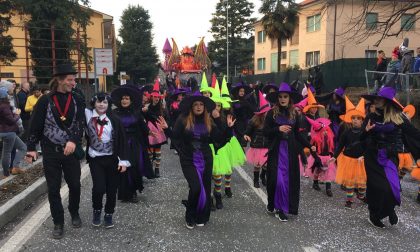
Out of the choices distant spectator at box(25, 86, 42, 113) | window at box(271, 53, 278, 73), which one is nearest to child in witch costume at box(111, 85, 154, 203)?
distant spectator at box(25, 86, 42, 113)

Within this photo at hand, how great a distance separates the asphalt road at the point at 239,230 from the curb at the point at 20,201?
53cm

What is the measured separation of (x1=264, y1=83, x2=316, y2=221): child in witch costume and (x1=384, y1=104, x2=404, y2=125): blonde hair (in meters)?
1.24

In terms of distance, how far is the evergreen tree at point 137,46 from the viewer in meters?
69.3

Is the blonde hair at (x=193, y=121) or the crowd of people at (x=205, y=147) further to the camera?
the blonde hair at (x=193, y=121)

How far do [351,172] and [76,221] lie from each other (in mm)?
4334

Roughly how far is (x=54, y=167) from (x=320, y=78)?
16.1 metres

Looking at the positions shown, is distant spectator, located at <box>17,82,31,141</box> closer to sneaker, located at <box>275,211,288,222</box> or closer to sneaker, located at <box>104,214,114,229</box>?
sneaker, located at <box>104,214,114,229</box>

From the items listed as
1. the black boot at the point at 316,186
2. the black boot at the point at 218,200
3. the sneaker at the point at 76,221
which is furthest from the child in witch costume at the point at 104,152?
the black boot at the point at 316,186

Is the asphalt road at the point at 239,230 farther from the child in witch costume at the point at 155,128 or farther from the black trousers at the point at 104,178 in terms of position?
the child in witch costume at the point at 155,128

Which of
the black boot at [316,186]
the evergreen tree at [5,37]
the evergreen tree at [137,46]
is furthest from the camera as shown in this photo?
the evergreen tree at [137,46]

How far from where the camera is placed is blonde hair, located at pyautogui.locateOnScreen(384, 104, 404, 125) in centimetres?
568

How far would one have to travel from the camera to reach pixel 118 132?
555 cm

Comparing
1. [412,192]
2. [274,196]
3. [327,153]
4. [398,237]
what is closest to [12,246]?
[274,196]

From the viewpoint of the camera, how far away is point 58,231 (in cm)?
515
